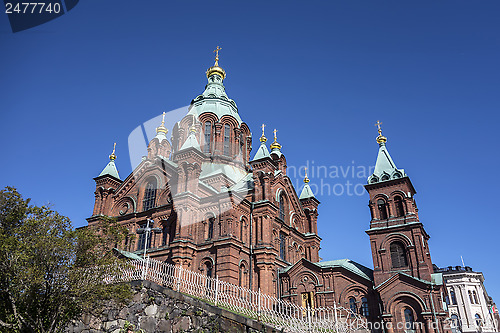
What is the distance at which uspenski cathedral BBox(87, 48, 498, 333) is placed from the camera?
26547 mm

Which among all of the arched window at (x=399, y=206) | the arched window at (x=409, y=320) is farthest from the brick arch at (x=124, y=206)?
the arched window at (x=409, y=320)

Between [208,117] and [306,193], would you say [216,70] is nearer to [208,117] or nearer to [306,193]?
[208,117]

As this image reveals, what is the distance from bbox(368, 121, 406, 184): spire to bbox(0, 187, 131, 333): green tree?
24.4m

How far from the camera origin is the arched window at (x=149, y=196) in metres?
31.6

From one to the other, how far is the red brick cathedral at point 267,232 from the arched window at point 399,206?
0.26ft

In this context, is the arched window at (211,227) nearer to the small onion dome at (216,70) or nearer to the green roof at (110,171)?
the green roof at (110,171)

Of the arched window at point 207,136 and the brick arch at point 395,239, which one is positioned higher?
the arched window at point 207,136

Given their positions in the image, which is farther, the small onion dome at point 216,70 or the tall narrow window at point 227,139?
the small onion dome at point 216,70

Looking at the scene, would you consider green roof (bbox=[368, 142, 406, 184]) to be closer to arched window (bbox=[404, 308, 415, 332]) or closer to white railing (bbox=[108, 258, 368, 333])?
arched window (bbox=[404, 308, 415, 332])

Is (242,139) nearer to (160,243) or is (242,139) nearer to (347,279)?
(160,243)

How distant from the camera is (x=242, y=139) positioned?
4119 cm

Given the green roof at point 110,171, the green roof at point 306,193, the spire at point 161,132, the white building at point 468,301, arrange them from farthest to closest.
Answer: the white building at point 468,301 → the green roof at point 306,193 → the spire at point 161,132 → the green roof at point 110,171

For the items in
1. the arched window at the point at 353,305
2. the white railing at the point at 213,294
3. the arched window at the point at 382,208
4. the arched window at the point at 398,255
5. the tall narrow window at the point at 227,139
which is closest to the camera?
the white railing at the point at 213,294

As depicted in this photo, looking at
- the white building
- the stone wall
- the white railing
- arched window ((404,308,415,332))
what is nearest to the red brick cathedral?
arched window ((404,308,415,332))
